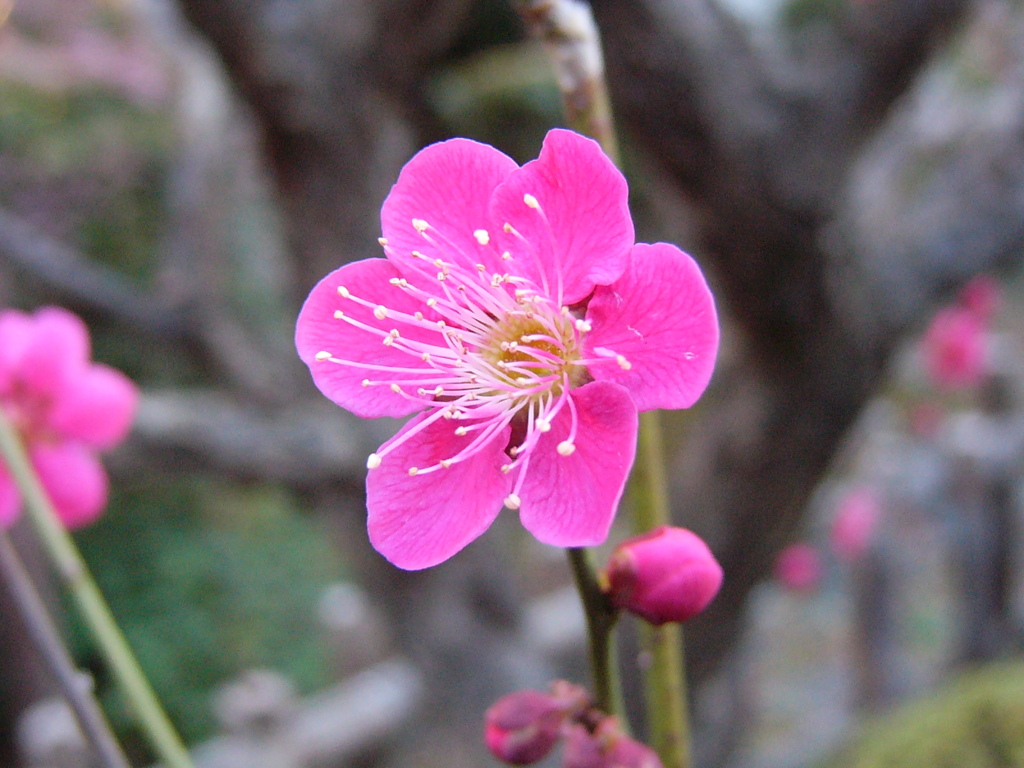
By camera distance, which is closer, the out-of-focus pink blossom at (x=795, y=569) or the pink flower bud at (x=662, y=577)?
the pink flower bud at (x=662, y=577)

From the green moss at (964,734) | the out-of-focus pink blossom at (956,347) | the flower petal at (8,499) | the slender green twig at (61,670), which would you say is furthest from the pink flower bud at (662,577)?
the out-of-focus pink blossom at (956,347)

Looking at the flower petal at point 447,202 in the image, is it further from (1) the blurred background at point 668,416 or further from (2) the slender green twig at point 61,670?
(1) the blurred background at point 668,416

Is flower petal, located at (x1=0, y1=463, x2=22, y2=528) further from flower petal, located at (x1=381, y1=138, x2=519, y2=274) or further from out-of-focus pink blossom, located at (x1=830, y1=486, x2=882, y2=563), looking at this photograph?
out-of-focus pink blossom, located at (x1=830, y1=486, x2=882, y2=563)

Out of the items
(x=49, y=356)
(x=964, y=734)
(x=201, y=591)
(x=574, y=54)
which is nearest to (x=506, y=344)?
(x=574, y=54)

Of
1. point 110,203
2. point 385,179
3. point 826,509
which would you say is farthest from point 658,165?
point 110,203

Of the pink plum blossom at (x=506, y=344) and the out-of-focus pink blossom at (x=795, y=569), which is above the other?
the pink plum blossom at (x=506, y=344)

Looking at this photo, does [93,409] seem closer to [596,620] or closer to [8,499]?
[8,499]
